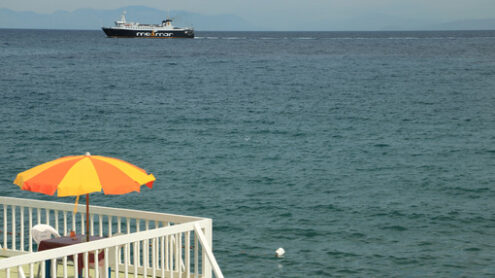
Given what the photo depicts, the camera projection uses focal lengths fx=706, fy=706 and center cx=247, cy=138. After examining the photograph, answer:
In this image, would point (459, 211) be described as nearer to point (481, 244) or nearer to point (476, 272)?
point (481, 244)

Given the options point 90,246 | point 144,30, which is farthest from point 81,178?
point 144,30

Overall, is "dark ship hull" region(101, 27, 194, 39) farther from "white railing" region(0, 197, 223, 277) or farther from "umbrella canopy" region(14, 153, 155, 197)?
"umbrella canopy" region(14, 153, 155, 197)

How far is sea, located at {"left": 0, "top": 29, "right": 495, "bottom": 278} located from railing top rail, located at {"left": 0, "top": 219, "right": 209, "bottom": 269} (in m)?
7.59

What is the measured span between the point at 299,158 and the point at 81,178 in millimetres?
23032

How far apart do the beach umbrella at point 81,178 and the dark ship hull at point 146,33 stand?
177393 mm

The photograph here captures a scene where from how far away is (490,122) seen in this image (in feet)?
133

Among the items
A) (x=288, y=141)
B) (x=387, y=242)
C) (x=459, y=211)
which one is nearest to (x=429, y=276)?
(x=387, y=242)

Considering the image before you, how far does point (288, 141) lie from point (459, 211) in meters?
14.6

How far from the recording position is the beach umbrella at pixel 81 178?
7246mm

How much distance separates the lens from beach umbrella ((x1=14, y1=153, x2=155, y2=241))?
7246mm

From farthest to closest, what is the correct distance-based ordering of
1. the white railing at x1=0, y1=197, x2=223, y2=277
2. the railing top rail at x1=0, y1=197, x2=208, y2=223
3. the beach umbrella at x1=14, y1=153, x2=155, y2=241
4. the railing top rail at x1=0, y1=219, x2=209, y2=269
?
the railing top rail at x1=0, y1=197, x2=208, y2=223, the beach umbrella at x1=14, y1=153, x2=155, y2=241, the white railing at x1=0, y1=197, x2=223, y2=277, the railing top rail at x1=0, y1=219, x2=209, y2=269

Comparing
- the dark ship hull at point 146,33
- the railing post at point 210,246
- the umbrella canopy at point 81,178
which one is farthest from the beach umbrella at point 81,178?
the dark ship hull at point 146,33

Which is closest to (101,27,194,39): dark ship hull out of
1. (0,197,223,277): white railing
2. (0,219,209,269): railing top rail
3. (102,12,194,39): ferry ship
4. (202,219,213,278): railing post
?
(102,12,194,39): ferry ship

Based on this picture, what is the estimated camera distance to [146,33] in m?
183
